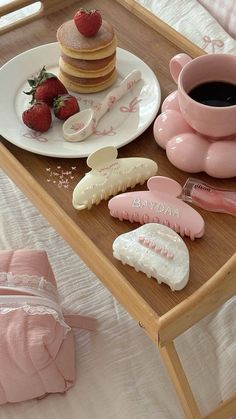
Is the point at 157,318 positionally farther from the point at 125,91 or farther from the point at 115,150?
the point at 125,91

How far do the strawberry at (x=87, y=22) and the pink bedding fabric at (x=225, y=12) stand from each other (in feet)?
1.82

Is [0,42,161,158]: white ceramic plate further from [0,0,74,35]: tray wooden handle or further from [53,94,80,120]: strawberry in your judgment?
[0,0,74,35]: tray wooden handle

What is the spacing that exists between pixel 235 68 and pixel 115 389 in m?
0.55

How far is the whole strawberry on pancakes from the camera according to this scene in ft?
3.87

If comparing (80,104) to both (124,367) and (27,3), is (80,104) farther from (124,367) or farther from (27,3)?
(124,367)

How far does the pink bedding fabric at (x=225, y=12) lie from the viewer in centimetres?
164

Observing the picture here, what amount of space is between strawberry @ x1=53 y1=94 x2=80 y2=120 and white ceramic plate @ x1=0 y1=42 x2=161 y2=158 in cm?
2

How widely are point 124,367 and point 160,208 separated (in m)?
0.33

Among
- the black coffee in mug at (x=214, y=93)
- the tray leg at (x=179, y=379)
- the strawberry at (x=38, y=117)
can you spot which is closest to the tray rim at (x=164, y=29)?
the black coffee in mug at (x=214, y=93)

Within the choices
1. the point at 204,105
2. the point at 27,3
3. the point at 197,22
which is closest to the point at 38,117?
the point at 204,105

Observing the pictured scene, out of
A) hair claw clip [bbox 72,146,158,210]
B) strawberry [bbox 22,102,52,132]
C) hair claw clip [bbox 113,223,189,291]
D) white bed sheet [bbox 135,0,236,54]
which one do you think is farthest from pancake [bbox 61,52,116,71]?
white bed sheet [bbox 135,0,236,54]

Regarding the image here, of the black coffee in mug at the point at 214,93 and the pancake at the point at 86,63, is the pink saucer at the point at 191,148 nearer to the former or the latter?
the black coffee in mug at the point at 214,93

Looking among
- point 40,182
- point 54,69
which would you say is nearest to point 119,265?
point 40,182

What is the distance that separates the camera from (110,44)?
120cm
